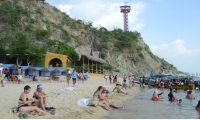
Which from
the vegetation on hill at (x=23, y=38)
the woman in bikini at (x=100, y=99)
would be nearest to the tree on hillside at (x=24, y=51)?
the vegetation on hill at (x=23, y=38)

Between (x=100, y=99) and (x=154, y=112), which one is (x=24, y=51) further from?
(x=154, y=112)

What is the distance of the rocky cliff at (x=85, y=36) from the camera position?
46.3m

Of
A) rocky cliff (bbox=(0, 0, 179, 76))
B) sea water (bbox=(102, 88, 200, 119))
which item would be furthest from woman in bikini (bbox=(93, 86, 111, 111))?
rocky cliff (bbox=(0, 0, 179, 76))

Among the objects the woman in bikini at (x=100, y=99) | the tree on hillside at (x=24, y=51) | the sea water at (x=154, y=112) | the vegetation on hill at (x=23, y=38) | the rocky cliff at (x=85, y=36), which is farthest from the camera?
the rocky cliff at (x=85, y=36)

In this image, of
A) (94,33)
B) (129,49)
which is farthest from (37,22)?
(129,49)

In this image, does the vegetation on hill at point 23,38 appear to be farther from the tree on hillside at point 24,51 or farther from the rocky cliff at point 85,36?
the rocky cliff at point 85,36

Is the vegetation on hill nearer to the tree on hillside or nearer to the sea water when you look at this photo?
the tree on hillside

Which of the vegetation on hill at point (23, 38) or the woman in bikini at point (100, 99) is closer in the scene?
the woman in bikini at point (100, 99)

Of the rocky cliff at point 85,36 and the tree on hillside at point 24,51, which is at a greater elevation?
the rocky cliff at point 85,36

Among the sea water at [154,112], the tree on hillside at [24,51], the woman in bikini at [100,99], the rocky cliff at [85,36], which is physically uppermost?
the rocky cliff at [85,36]

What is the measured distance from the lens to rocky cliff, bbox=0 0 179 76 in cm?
4628

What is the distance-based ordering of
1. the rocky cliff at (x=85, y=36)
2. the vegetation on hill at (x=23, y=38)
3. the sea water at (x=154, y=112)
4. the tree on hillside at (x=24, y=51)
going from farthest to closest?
the rocky cliff at (x=85, y=36) → the vegetation on hill at (x=23, y=38) → the tree on hillside at (x=24, y=51) → the sea water at (x=154, y=112)

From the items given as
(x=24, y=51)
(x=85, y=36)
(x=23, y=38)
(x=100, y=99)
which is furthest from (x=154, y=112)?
(x=85, y=36)

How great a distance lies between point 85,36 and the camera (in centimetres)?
5747
